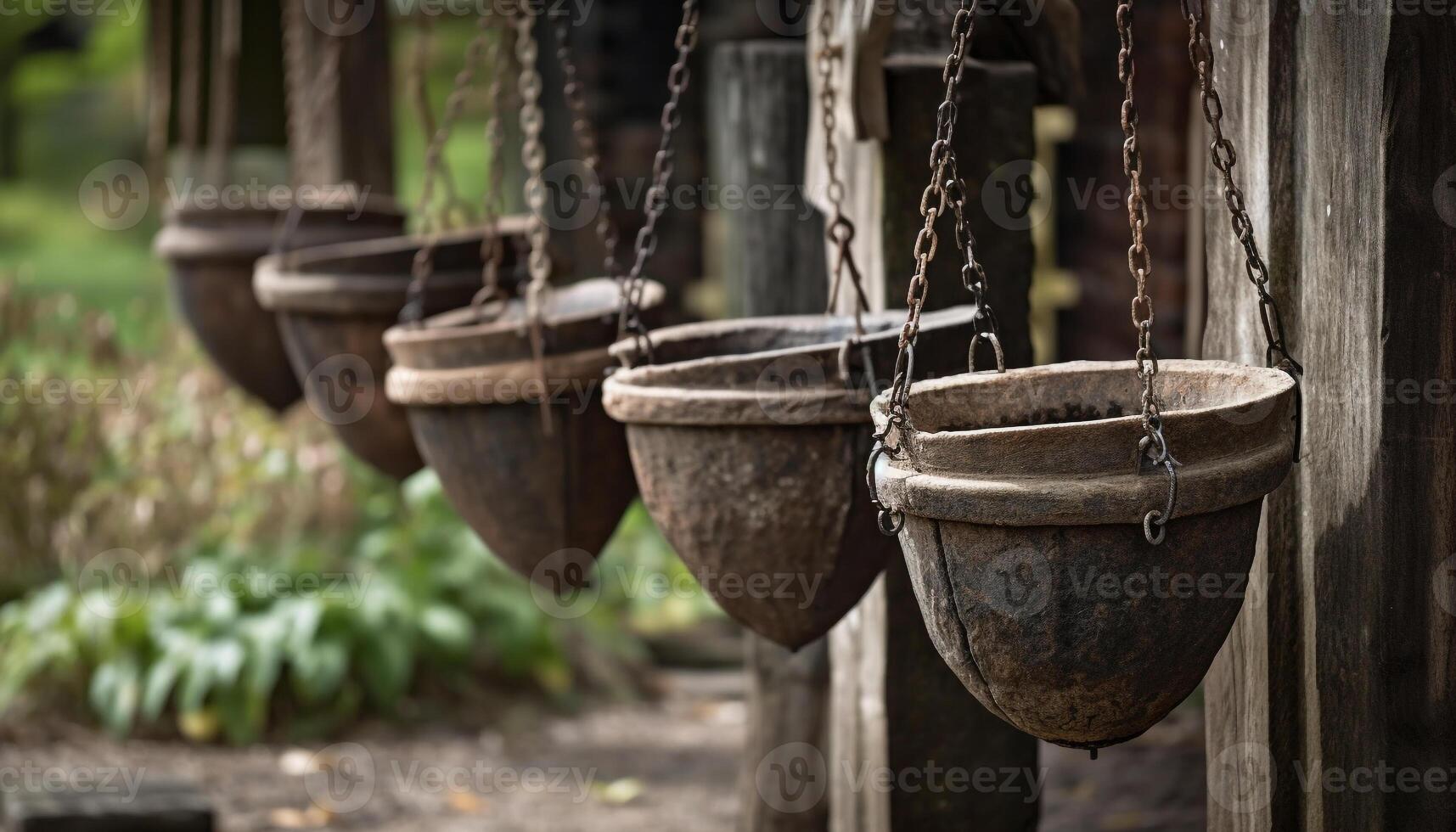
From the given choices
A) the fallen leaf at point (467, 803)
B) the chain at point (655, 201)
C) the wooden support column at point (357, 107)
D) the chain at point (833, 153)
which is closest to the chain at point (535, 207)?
the chain at point (655, 201)

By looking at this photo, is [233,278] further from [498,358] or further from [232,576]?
[232,576]

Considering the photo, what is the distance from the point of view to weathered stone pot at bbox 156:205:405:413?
3.93 metres

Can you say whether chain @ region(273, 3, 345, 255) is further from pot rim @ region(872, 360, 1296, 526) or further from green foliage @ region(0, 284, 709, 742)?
pot rim @ region(872, 360, 1296, 526)

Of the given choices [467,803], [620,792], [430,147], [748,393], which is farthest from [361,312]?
[620,792]

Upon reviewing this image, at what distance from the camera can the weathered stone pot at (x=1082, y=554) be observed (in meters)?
1.59

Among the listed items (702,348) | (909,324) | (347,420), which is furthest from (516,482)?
(909,324)

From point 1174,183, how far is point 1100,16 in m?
0.64

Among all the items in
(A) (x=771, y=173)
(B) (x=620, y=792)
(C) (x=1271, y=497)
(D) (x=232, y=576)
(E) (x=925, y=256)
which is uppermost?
(A) (x=771, y=173)

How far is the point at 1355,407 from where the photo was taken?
6.31 feet

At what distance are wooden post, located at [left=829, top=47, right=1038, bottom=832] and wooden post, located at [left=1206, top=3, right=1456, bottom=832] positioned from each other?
24.7 inches

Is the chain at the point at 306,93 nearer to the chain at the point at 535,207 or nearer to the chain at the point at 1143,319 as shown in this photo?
the chain at the point at 535,207

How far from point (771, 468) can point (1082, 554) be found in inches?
23.7

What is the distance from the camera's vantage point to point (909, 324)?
1737 millimetres

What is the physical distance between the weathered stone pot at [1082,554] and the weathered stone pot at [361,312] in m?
1.70
